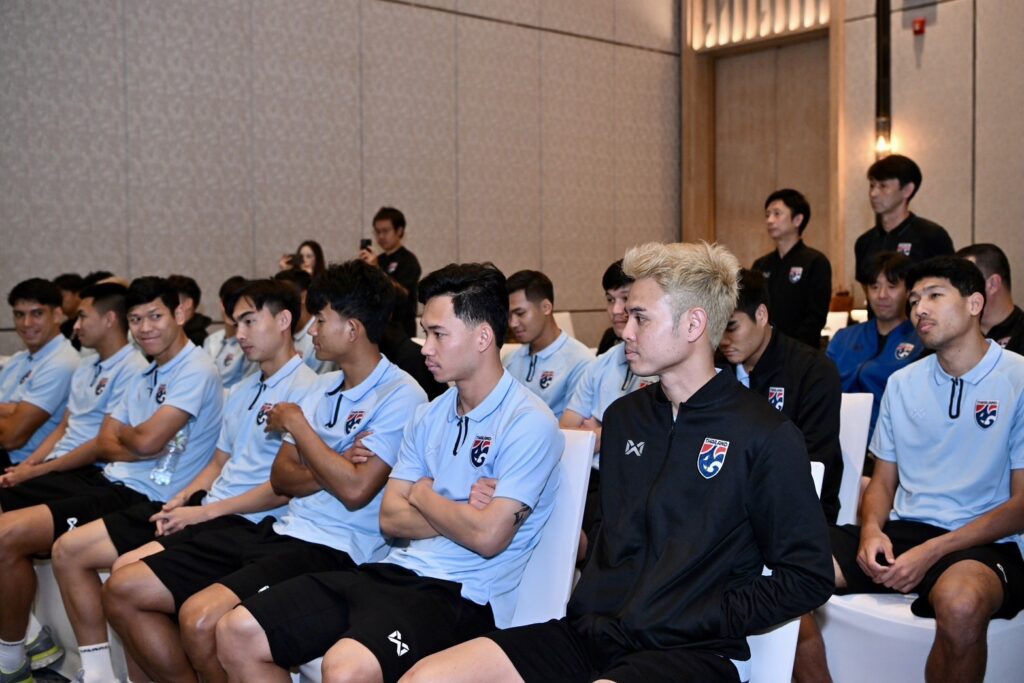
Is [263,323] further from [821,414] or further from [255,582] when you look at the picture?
[821,414]

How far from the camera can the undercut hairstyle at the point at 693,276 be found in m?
2.27

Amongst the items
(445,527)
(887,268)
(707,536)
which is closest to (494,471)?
(445,527)

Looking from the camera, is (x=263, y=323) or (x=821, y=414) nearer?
(x=821, y=414)

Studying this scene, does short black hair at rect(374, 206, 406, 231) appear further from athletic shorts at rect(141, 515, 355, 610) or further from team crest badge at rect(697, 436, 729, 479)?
team crest badge at rect(697, 436, 729, 479)

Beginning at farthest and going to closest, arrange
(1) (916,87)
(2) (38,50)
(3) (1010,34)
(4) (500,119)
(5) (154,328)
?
(4) (500,119)
(1) (916,87)
(3) (1010,34)
(2) (38,50)
(5) (154,328)

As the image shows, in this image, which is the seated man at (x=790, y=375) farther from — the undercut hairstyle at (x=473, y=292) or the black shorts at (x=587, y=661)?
the black shorts at (x=587, y=661)

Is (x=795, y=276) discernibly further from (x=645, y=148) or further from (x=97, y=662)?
(x=645, y=148)

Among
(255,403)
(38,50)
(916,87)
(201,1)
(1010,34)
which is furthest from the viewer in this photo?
(916,87)

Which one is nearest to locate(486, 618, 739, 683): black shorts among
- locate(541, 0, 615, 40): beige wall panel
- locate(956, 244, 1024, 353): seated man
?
locate(956, 244, 1024, 353): seated man

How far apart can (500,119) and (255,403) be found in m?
6.27

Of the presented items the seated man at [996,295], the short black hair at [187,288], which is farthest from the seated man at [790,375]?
the short black hair at [187,288]

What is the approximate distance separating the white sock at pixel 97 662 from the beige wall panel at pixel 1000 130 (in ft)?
23.4

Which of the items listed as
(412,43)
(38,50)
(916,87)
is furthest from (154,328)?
(916,87)

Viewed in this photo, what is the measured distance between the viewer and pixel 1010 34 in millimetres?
8195
